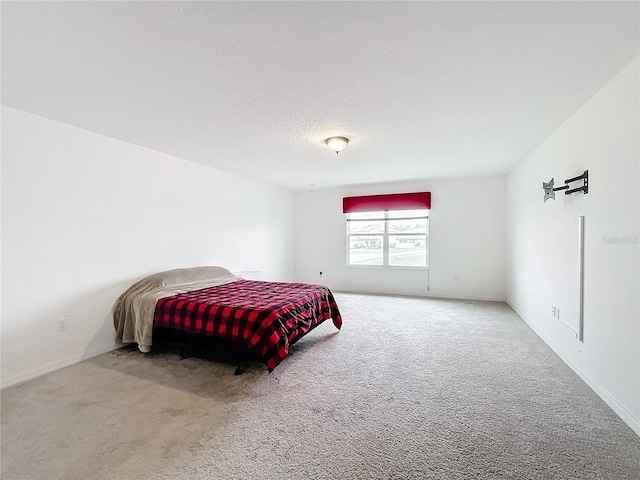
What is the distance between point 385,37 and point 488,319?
13.3 feet

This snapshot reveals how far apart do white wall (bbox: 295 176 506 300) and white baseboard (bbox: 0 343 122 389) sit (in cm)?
435

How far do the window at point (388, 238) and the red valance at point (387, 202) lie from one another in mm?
185

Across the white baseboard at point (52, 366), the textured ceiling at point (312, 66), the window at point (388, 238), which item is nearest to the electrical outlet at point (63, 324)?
the white baseboard at point (52, 366)

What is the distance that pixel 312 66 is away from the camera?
1.94 meters

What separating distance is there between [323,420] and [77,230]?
9.90 feet

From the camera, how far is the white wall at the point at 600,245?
1896mm

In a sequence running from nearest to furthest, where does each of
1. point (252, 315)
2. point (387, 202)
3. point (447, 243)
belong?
1. point (252, 315)
2. point (447, 243)
3. point (387, 202)

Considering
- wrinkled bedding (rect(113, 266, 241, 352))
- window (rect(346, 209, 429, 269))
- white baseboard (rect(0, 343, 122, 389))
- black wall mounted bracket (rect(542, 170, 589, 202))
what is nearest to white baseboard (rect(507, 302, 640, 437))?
black wall mounted bracket (rect(542, 170, 589, 202))

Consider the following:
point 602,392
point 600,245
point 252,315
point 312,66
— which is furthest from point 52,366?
point 600,245

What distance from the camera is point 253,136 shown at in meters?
3.25

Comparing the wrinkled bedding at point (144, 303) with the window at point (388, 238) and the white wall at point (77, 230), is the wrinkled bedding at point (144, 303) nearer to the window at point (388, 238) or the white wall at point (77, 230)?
the white wall at point (77, 230)

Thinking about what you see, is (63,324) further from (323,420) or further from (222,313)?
(323,420)

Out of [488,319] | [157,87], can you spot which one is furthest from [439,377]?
[157,87]

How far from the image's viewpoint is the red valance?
5.81 m
